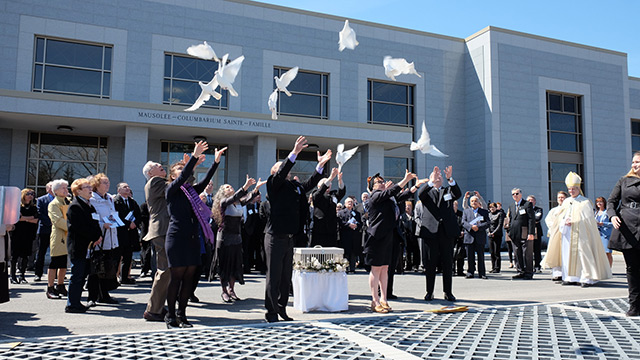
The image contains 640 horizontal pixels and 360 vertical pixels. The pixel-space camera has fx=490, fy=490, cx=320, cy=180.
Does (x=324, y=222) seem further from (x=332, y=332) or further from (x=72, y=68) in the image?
(x=72, y=68)

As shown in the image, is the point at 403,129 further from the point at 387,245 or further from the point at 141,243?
the point at 387,245

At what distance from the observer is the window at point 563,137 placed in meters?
28.6

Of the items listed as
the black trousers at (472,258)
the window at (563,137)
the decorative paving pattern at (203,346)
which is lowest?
the decorative paving pattern at (203,346)

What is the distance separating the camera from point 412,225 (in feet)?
46.5

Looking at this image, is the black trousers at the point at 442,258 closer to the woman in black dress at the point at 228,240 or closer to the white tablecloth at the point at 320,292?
the white tablecloth at the point at 320,292

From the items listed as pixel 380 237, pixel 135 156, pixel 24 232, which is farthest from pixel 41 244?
pixel 135 156

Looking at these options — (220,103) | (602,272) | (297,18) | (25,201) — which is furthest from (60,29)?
(602,272)

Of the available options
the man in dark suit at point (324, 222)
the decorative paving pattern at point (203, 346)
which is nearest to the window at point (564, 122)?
the man in dark suit at point (324, 222)

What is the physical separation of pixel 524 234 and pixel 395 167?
1475 centimetres

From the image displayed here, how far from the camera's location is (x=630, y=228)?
6.17 m

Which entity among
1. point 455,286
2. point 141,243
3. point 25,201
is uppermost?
point 25,201

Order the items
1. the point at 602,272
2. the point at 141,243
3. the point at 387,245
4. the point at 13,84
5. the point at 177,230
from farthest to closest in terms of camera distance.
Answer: the point at 13,84 < the point at 141,243 < the point at 602,272 < the point at 387,245 < the point at 177,230

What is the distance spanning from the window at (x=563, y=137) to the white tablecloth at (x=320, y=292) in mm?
24802

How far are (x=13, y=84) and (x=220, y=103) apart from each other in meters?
8.18
